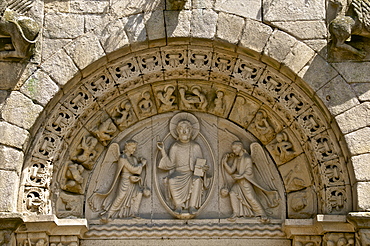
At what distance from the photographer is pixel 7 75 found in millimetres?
9281

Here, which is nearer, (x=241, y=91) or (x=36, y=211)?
(x=36, y=211)

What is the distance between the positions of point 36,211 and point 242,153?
265 cm

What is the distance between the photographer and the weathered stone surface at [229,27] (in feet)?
30.8

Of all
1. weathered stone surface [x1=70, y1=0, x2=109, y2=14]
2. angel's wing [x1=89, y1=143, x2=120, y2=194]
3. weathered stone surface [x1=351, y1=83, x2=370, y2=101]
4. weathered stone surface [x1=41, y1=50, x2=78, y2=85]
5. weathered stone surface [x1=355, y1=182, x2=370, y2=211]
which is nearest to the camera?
weathered stone surface [x1=355, y1=182, x2=370, y2=211]

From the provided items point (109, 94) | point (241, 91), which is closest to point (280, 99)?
point (241, 91)

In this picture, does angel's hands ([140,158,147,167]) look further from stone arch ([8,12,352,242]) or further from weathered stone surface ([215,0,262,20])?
weathered stone surface ([215,0,262,20])

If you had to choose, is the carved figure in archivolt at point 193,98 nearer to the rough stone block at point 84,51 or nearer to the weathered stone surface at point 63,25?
the rough stone block at point 84,51

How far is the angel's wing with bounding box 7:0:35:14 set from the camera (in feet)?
30.8

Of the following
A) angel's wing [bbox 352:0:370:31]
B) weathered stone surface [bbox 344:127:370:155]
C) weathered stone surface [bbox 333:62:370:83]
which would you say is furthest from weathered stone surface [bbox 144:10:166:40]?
weathered stone surface [bbox 344:127:370:155]

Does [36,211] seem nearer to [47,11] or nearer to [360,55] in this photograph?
[47,11]

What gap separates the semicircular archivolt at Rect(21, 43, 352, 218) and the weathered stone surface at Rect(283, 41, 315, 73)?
23cm

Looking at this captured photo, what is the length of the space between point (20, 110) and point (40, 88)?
355mm

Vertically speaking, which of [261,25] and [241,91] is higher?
[261,25]

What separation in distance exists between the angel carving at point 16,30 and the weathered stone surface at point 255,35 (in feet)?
8.20
